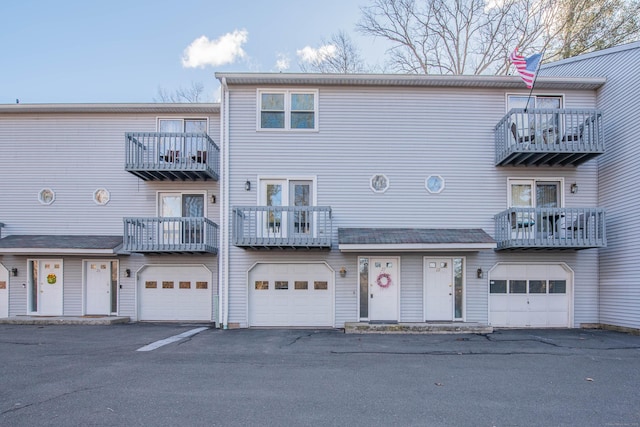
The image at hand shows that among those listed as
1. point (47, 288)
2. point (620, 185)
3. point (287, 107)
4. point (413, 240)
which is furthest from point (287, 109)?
point (620, 185)

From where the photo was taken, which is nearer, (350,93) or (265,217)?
(265,217)

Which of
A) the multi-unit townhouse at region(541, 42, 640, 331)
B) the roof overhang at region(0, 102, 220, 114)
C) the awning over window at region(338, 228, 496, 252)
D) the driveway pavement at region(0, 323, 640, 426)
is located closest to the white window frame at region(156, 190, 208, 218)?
the roof overhang at region(0, 102, 220, 114)

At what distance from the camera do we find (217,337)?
9.62m

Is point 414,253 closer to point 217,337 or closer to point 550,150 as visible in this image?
point 550,150

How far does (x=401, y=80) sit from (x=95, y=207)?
33.7ft

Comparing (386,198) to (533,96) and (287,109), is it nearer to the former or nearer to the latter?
(287,109)

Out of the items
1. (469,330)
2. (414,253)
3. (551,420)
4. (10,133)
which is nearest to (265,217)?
(414,253)

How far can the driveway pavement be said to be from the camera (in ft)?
14.9

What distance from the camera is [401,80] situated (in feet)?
37.1

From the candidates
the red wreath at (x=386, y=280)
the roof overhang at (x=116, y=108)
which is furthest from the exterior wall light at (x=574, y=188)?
Answer: the roof overhang at (x=116, y=108)

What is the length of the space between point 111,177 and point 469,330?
11607mm

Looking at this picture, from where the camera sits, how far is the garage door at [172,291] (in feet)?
39.5

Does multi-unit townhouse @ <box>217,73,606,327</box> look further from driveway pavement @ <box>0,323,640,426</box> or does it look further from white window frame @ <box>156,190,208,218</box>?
driveway pavement @ <box>0,323,640,426</box>

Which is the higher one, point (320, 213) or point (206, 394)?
point (320, 213)
